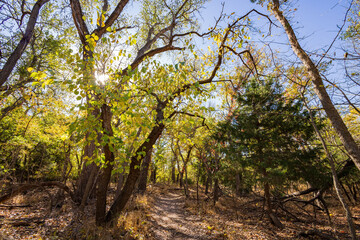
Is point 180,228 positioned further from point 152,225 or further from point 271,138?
point 271,138

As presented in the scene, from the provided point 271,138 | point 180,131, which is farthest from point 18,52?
point 271,138

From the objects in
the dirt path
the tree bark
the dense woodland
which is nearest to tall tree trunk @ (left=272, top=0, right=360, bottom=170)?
the dense woodland

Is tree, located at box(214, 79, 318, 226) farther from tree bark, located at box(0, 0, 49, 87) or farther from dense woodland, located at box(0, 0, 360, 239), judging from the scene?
tree bark, located at box(0, 0, 49, 87)

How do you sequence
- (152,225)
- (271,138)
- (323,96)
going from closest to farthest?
(323,96) → (152,225) → (271,138)

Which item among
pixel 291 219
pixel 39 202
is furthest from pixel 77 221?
pixel 291 219

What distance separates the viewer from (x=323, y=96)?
430 cm

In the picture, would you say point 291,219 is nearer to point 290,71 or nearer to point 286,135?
point 286,135

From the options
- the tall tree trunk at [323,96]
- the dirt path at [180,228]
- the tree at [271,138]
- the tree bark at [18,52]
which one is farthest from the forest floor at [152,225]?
the tree bark at [18,52]

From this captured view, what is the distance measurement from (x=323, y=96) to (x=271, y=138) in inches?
83.1

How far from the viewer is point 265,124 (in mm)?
6473

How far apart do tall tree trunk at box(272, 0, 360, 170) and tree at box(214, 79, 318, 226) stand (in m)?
1.19

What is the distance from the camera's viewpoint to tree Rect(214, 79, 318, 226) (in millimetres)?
5609

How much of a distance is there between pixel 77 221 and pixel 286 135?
304 inches

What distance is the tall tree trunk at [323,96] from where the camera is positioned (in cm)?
383
